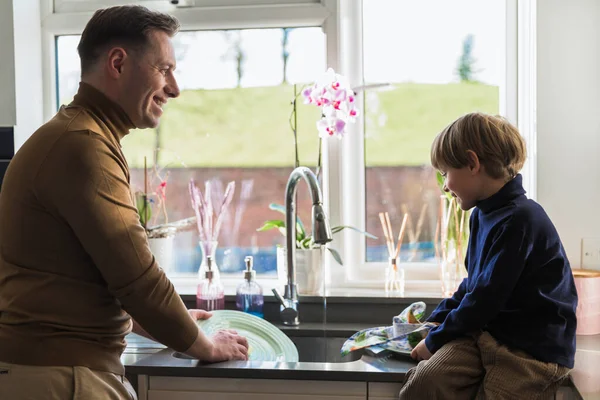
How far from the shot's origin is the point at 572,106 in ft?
7.31

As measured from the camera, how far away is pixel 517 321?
1601 mm

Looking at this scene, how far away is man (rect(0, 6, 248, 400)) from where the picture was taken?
50.8 inches

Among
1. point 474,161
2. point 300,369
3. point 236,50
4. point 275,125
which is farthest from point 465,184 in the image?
point 236,50

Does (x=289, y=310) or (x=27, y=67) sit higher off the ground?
(x=27, y=67)

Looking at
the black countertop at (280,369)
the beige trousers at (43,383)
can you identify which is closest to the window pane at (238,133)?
the black countertop at (280,369)

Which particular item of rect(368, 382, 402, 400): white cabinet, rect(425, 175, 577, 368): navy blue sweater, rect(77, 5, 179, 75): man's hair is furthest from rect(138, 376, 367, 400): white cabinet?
rect(77, 5, 179, 75): man's hair

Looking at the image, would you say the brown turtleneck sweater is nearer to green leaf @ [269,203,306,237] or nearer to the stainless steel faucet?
the stainless steel faucet

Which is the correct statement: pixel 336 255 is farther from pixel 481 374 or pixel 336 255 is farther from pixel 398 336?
pixel 481 374

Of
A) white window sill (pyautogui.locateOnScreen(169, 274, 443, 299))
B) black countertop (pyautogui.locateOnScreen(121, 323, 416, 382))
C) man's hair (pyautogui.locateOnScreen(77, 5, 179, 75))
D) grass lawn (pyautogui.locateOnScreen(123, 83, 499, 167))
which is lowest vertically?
black countertop (pyautogui.locateOnScreen(121, 323, 416, 382))

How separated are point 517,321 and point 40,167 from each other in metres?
0.99

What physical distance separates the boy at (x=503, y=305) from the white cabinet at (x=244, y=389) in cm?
16

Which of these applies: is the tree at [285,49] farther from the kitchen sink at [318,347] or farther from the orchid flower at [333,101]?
the kitchen sink at [318,347]

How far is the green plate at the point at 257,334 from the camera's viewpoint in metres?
1.95

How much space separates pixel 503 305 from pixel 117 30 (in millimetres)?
939
